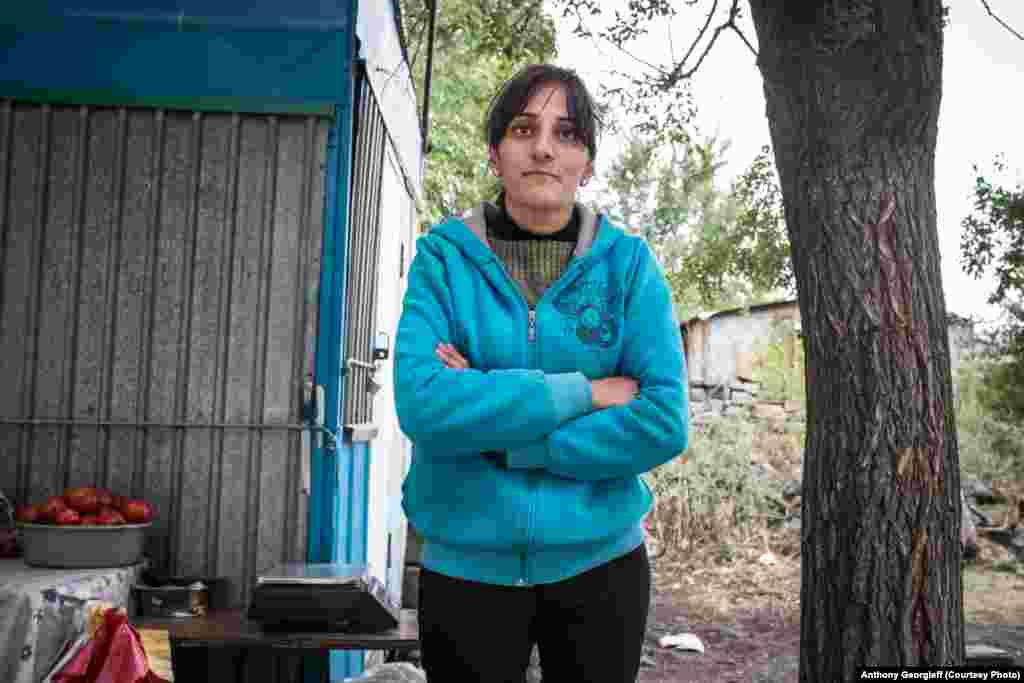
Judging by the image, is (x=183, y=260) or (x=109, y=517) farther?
(x=183, y=260)

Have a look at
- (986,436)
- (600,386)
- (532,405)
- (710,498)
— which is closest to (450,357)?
(532,405)

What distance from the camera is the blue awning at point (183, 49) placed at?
175 inches

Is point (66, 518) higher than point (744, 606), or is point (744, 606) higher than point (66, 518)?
point (66, 518)

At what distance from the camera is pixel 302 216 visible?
4559 mm

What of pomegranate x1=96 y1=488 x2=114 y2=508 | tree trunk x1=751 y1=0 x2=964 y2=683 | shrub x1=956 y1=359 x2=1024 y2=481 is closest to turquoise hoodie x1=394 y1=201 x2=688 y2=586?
tree trunk x1=751 y1=0 x2=964 y2=683

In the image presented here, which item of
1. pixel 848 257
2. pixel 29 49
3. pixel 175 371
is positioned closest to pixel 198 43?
pixel 29 49

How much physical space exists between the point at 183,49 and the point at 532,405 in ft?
10.1

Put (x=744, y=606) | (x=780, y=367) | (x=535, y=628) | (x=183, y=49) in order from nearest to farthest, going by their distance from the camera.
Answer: (x=535, y=628) → (x=183, y=49) → (x=744, y=606) → (x=780, y=367)

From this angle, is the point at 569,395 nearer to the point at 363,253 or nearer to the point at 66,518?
the point at 66,518

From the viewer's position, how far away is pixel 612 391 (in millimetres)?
2314

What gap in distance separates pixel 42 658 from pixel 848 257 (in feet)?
10.4

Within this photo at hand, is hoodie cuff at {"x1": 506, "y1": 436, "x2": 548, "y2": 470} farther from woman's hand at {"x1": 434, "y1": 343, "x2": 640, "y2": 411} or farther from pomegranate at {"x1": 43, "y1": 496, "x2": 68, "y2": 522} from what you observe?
pomegranate at {"x1": 43, "y1": 496, "x2": 68, "y2": 522}

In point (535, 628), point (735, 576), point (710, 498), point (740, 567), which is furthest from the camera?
point (710, 498)

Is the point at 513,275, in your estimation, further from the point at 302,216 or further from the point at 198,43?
the point at 198,43
